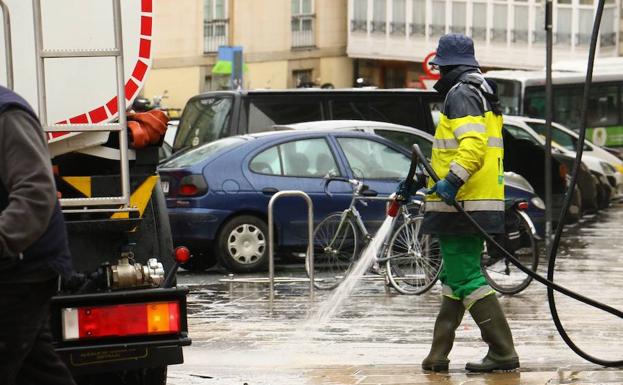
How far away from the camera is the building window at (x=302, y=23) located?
186 feet

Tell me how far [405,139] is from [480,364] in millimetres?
9145

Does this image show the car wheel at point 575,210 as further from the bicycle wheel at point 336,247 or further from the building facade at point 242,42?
the building facade at point 242,42

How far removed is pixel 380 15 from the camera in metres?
58.7

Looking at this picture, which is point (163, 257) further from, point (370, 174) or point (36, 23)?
point (370, 174)

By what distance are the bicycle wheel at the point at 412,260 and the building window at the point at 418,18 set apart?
4469 cm

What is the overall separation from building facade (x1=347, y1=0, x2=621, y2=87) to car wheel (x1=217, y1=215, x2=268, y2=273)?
39.8 meters

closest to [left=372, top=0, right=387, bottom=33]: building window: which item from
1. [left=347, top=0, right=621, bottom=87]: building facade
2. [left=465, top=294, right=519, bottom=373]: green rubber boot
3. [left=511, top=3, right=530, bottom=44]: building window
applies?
[left=347, top=0, right=621, bottom=87]: building facade

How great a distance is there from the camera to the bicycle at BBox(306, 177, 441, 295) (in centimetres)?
1342

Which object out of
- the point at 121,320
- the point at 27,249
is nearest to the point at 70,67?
the point at 121,320

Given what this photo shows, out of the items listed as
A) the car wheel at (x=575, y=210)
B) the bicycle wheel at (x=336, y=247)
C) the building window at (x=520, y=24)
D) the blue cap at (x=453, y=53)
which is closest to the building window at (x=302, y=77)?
the building window at (x=520, y=24)

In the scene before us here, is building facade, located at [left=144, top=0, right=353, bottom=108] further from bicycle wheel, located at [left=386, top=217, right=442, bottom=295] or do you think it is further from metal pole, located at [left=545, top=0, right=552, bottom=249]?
bicycle wheel, located at [left=386, top=217, right=442, bottom=295]

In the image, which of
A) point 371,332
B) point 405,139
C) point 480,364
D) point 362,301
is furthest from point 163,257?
point 405,139

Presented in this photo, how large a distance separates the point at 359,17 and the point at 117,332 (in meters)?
51.8

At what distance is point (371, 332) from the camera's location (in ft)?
35.7
